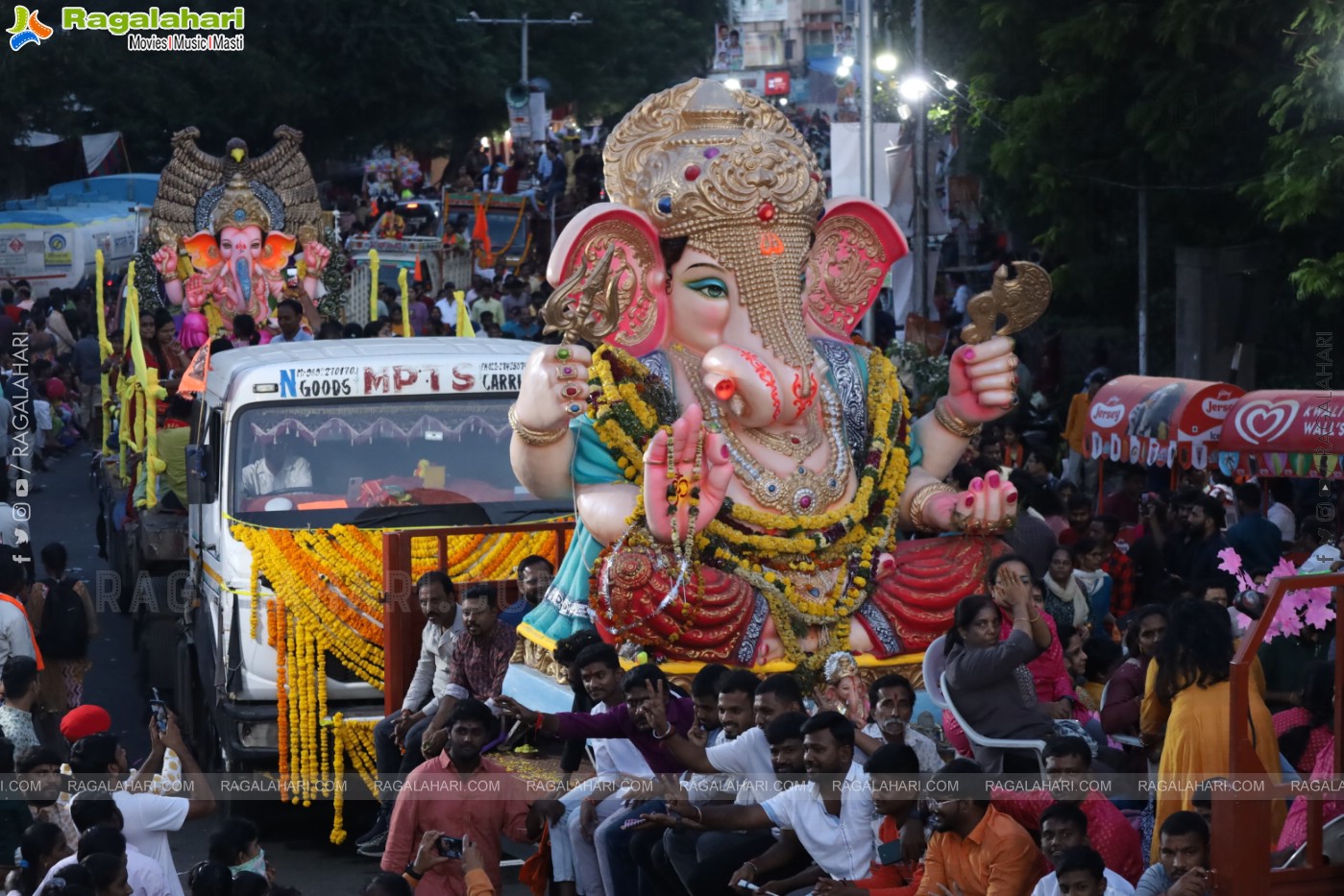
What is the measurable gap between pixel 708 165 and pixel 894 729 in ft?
9.05

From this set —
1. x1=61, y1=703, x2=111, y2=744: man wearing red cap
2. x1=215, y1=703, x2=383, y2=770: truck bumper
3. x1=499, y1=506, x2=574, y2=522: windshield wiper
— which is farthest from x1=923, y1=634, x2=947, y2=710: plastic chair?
x1=61, y1=703, x2=111, y2=744: man wearing red cap

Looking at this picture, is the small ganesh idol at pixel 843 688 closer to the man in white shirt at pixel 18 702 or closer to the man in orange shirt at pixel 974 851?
the man in orange shirt at pixel 974 851

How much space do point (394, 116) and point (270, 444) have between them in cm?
3163

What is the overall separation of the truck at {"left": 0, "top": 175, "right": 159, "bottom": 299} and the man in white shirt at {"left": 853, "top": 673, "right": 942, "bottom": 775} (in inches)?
822

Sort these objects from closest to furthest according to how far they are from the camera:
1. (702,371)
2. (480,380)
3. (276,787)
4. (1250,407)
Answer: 1. (702,371)
2. (276,787)
3. (480,380)
4. (1250,407)

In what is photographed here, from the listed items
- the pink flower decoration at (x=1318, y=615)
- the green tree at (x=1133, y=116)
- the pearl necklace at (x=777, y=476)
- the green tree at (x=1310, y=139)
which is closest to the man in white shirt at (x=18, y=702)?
the pearl necklace at (x=777, y=476)

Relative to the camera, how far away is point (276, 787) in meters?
10.7

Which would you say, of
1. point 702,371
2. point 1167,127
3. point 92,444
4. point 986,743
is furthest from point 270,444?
point 92,444

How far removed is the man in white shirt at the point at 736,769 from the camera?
744cm

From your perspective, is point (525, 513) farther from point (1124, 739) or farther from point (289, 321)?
point (289, 321)

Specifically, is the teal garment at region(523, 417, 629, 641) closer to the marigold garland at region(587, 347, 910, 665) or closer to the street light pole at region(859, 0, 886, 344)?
the marigold garland at region(587, 347, 910, 665)

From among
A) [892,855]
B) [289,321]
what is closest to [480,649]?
[892,855]

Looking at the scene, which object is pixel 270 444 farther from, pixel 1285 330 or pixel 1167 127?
pixel 1285 330

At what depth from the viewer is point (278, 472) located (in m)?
11.2
